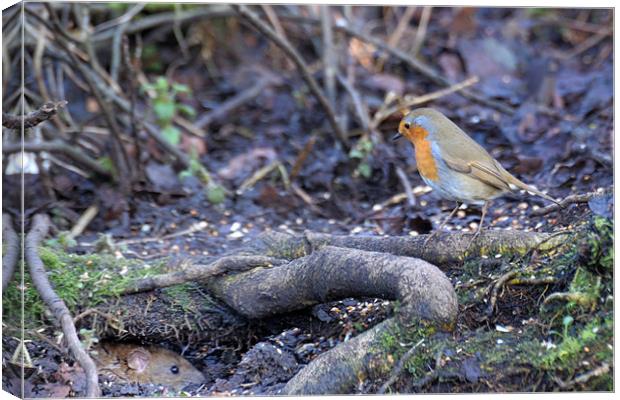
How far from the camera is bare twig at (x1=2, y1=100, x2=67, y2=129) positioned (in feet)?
9.95

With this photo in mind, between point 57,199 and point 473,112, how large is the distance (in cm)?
253

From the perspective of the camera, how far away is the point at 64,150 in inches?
179

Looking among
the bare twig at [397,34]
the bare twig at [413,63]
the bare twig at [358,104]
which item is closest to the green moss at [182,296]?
the bare twig at [358,104]

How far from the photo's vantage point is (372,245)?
3334 millimetres

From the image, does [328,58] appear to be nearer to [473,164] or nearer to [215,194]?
[215,194]

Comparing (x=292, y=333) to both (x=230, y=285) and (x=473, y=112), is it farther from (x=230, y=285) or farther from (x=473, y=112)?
(x=473, y=112)

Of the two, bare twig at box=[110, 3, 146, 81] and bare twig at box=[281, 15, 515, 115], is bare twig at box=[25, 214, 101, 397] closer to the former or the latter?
bare twig at box=[110, 3, 146, 81]

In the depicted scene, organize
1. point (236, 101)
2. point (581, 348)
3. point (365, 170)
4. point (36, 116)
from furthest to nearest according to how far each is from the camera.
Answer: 1. point (236, 101)
2. point (365, 170)
3. point (36, 116)
4. point (581, 348)

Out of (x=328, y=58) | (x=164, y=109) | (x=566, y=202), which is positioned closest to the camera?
(x=566, y=202)

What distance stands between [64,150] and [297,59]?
1.39 metres

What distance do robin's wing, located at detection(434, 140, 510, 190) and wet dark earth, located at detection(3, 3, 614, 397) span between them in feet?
0.59

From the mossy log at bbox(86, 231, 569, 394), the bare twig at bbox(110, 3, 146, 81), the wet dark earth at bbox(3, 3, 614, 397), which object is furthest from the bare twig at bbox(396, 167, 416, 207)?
the bare twig at bbox(110, 3, 146, 81)

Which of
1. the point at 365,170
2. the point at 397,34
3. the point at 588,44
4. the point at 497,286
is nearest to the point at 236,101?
the point at 397,34

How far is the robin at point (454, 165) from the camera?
3422 millimetres
